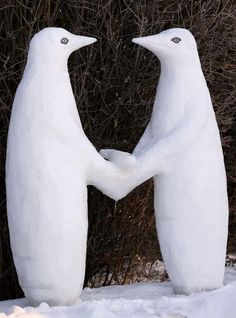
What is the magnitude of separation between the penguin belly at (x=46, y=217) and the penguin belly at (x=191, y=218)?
414mm

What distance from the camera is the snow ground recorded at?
8.63 ft

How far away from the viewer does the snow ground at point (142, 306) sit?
2629 millimetres

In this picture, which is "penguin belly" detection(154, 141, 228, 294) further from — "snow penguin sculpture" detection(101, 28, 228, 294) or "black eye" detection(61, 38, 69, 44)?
"black eye" detection(61, 38, 69, 44)

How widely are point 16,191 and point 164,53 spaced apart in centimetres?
91

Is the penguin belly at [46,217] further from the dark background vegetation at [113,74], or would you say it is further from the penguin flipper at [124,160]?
the dark background vegetation at [113,74]

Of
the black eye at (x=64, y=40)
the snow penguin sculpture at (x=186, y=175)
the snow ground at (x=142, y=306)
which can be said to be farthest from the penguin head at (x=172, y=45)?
the snow ground at (x=142, y=306)

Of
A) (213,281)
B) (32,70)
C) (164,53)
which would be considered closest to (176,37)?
(164,53)

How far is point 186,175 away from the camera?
297 centimetres

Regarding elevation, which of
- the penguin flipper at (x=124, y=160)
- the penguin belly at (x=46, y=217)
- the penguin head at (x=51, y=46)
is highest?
the penguin head at (x=51, y=46)

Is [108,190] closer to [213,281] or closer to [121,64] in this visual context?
[213,281]

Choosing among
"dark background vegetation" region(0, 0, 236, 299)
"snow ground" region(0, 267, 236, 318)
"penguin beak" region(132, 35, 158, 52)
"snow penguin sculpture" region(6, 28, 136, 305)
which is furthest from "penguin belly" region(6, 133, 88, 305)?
"dark background vegetation" region(0, 0, 236, 299)

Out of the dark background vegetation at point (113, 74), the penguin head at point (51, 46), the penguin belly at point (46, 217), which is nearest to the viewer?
the penguin belly at point (46, 217)

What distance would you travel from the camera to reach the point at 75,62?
3951 mm

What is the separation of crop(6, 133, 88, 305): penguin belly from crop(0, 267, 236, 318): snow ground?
10 cm
